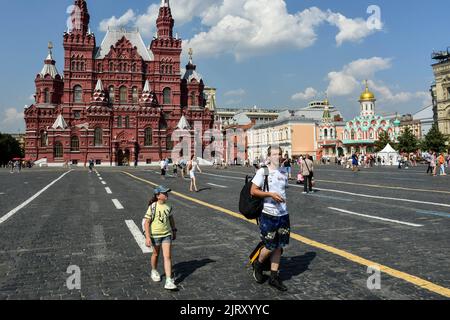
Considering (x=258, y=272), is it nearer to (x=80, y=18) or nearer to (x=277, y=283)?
(x=277, y=283)

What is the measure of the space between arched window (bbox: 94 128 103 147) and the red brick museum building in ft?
0.39

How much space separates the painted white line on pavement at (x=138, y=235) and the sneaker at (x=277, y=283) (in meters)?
2.80

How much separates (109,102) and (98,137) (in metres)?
7.63

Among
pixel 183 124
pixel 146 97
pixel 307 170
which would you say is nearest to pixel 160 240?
pixel 307 170

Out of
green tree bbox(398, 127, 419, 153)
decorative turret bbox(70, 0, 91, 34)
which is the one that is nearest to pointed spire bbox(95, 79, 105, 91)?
decorative turret bbox(70, 0, 91, 34)

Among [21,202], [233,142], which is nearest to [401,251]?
[21,202]

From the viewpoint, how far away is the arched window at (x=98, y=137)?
2569 inches

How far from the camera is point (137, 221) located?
9.85m

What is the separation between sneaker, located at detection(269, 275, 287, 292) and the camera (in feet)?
15.4

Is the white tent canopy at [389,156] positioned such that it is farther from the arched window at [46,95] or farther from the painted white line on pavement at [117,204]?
the arched window at [46,95]

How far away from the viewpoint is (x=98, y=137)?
65438mm
